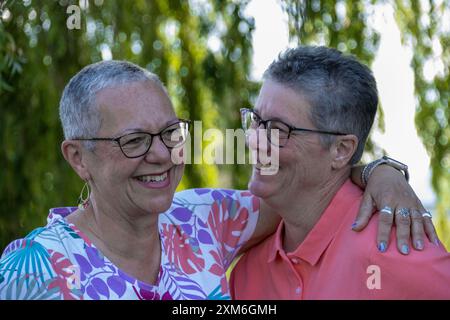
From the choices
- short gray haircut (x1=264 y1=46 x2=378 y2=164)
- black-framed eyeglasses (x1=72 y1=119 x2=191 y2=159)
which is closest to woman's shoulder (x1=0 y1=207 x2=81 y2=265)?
black-framed eyeglasses (x1=72 y1=119 x2=191 y2=159)

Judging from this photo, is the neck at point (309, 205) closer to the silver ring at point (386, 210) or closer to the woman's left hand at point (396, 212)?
the woman's left hand at point (396, 212)

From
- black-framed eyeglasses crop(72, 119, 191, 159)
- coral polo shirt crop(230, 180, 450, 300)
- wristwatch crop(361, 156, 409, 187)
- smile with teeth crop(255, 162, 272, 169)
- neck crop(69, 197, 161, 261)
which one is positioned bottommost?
coral polo shirt crop(230, 180, 450, 300)

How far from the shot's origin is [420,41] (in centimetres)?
338

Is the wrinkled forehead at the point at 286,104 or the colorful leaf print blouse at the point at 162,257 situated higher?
the wrinkled forehead at the point at 286,104

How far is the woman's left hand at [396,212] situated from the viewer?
1948 millimetres

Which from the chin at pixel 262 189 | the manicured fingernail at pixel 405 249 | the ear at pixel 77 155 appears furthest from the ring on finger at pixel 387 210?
the ear at pixel 77 155

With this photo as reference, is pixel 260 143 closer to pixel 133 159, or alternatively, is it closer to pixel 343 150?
pixel 343 150

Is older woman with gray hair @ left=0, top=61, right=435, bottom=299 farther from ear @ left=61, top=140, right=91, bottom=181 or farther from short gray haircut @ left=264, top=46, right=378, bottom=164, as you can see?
short gray haircut @ left=264, top=46, right=378, bottom=164

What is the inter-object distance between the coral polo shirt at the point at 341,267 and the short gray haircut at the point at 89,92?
666 millimetres

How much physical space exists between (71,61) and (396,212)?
189 cm

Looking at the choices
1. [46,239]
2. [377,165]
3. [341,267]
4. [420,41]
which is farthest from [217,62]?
[46,239]

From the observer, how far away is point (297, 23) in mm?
3107

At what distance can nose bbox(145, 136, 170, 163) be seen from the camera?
2.00 metres

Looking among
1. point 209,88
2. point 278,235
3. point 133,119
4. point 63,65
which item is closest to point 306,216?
point 278,235
